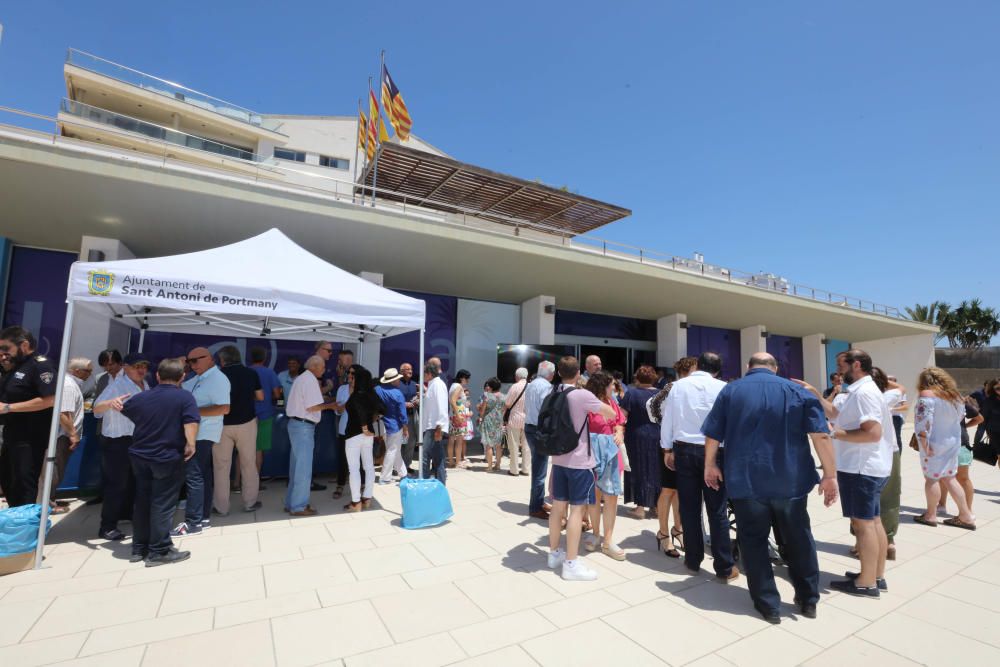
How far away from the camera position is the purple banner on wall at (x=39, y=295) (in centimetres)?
770

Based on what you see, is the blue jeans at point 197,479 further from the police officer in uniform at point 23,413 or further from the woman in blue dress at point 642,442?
the woman in blue dress at point 642,442

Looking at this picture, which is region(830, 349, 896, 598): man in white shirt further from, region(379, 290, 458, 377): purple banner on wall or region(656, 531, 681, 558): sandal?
region(379, 290, 458, 377): purple banner on wall

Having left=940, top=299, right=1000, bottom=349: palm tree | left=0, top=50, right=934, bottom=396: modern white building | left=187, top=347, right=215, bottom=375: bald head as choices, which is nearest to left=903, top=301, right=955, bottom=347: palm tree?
Answer: left=940, top=299, right=1000, bottom=349: palm tree

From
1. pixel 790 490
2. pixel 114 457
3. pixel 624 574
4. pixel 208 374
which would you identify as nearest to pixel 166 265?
pixel 208 374

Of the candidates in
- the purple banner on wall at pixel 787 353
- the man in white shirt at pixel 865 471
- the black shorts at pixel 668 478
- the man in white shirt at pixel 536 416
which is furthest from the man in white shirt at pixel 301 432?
the purple banner on wall at pixel 787 353

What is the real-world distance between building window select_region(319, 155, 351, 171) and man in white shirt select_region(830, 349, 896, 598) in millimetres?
34258

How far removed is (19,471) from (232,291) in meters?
2.40

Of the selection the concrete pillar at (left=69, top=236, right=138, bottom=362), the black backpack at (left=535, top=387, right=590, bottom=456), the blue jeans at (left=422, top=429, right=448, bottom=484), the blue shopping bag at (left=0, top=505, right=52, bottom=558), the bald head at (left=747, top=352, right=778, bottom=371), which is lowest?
the blue shopping bag at (left=0, top=505, right=52, bottom=558)

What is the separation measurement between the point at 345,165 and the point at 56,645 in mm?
33882

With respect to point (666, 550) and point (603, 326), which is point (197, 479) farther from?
point (603, 326)

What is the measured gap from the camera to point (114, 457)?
4254 millimetres

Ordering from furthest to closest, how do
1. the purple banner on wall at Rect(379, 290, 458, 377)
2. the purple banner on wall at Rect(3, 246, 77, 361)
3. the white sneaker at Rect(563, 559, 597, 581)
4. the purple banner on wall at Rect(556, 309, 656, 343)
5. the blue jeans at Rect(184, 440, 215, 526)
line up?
the purple banner on wall at Rect(556, 309, 656, 343), the purple banner on wall at Rect(379, 290, 458, 377), the purple banner on wall at Rect(3, 246, 77, 361), the blue jeans at Rect(184, 440, 215, 526), the white sneaker at Rect(563, 559, 597, 581)

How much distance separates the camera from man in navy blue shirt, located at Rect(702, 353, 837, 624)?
9.59 feet

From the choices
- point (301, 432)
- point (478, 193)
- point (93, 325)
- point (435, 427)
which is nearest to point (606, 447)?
point (435, 427)
